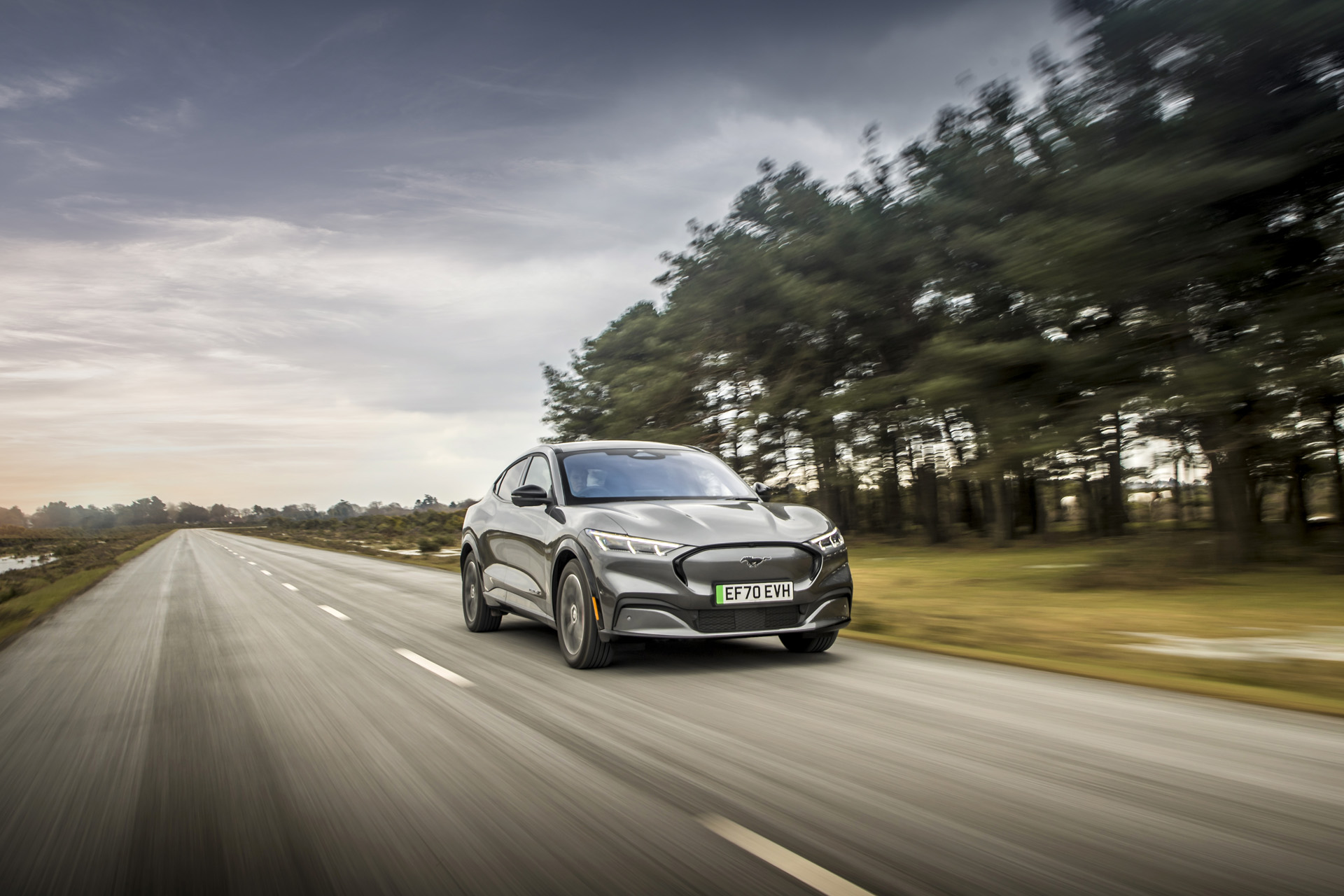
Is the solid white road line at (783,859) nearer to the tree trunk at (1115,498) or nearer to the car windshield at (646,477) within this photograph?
the car windshield at (646,477)

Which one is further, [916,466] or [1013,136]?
[916,466]

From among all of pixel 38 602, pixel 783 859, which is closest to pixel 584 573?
pixel 783 859

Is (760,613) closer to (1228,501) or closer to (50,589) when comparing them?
(1228,501)

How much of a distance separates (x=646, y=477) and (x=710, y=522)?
4.58 feet

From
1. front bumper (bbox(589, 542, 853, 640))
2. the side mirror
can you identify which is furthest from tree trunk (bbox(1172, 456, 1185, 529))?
the side mirror

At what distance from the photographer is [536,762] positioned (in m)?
4.28

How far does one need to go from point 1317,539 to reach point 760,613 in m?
17.7

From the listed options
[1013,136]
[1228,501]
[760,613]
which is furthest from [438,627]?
[1013,136]

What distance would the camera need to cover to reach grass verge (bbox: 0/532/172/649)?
12.2 metres

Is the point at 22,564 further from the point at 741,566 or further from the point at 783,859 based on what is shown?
the point at 783,859

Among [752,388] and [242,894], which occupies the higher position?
[752,388]

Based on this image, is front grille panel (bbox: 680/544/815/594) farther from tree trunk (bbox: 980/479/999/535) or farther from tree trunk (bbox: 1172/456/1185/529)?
tree trunk (bbox: 980/479/999/535)

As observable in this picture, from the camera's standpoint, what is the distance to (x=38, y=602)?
55.6 ft

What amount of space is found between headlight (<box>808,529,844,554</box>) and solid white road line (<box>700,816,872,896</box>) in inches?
135
